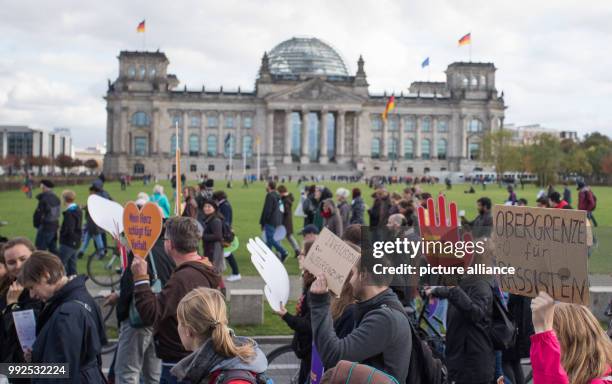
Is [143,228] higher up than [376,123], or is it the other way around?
[376,123]

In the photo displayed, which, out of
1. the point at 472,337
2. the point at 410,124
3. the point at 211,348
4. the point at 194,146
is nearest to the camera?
the point at 211,348

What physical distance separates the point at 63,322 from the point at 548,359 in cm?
330

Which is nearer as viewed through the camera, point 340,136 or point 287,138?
point 287,138

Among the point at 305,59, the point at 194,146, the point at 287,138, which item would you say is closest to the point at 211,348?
the point at 287,138

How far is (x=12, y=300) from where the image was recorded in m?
6.18

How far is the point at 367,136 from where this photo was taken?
110m

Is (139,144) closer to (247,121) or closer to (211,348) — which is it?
(247,121)

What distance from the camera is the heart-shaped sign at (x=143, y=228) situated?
648 cm

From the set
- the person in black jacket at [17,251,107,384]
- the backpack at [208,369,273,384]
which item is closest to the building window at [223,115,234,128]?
the person in black jacket at [17,251,107,384]

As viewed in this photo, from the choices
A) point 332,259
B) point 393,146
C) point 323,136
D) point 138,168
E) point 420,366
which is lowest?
point 420,366

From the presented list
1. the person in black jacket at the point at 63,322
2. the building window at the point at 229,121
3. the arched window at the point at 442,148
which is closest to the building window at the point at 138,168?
the building window at the point at 229,121

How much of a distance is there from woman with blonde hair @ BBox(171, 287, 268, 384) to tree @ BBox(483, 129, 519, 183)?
245 feet

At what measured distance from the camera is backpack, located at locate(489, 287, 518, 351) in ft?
19.6

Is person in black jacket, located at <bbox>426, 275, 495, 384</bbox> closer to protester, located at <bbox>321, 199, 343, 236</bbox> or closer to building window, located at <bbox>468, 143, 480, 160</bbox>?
protester, located at <bbox>321, 199, 343, 236</bbox>
